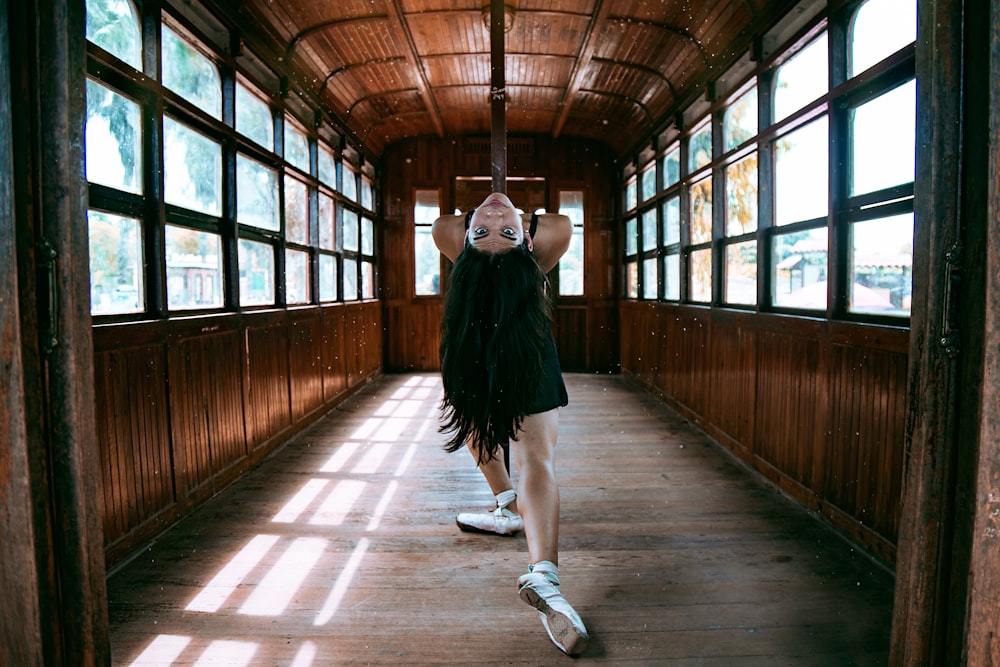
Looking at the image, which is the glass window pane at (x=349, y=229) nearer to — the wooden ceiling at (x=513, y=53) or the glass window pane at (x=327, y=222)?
the glass window pane at (x=327, y=222)

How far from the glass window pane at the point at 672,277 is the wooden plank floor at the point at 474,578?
2.66 m

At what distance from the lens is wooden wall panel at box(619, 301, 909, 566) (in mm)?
2479

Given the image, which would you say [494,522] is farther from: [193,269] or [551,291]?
[193,269]

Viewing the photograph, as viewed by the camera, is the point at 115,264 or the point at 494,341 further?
the point at 115,264

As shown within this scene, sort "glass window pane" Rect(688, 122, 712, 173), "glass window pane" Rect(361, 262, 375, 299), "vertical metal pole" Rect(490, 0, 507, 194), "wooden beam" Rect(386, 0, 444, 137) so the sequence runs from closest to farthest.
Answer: "vertical metal pole" Rect(490, 0, 507, 194)
"wooden beam" Rect(386, 0, 444, 137)
"glass window pane" Rect(688, 122, 712, 173)
"glass window pane" Rect(361, 262, 375, 299)

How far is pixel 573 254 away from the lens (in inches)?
337

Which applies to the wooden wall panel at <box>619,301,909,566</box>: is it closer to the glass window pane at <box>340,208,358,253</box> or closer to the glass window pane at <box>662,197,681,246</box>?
the glass window pane at <box>662,197,681,246</box>

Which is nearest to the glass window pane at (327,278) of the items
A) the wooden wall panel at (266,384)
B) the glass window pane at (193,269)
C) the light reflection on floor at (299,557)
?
the wooden wall panel at (266,384)

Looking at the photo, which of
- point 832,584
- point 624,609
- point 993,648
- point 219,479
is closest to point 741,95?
point 832,584

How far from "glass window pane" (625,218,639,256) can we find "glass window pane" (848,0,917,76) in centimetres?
463

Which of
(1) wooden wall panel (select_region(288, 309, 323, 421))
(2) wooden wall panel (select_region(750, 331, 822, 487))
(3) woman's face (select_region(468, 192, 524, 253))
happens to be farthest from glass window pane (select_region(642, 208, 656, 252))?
(3) woman's face (select_region(468, 192, 524, 253))

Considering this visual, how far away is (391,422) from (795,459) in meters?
3.48

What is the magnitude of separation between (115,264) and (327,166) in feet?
12.7

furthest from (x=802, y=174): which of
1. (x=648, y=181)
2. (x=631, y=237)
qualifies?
(x=631, y=237)
